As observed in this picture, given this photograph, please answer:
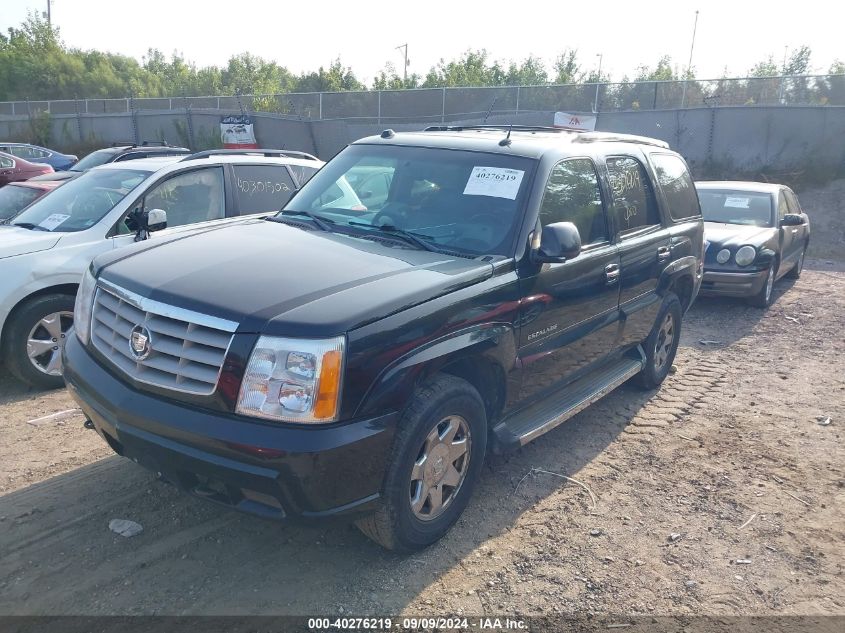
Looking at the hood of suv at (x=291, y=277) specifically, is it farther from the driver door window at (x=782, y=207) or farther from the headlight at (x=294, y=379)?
the driver door window at (x=782, y=207)

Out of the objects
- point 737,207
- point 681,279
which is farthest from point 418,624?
point 737,207

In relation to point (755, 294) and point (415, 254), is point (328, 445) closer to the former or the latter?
point (415, 254)

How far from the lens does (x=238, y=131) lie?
25.3 meters

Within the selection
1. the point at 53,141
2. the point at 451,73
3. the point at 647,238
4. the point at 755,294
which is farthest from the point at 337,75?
the point at 647,238

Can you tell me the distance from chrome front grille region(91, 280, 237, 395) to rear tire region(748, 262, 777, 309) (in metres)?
8.02

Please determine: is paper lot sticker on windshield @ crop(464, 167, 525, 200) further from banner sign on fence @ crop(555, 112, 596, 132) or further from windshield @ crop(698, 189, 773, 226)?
banner sign on fence @ crop(555, 112, 596, 132)

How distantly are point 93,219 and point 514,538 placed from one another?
4315 mm

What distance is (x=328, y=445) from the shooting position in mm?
2725

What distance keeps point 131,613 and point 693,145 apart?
20348 millimetres

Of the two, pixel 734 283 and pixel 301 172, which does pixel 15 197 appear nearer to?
pixel 301 172

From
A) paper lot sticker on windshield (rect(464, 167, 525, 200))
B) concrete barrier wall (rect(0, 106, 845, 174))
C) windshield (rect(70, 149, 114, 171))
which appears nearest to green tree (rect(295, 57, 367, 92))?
concrete barrier wall (rect(0, 106, 845, 174))

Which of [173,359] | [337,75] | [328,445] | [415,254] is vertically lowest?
[328,445]

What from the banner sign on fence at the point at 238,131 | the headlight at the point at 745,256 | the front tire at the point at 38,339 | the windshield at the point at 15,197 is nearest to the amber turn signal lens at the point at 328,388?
the front tire at the point at 38,339

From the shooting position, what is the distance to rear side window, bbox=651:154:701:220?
5.61 meters
